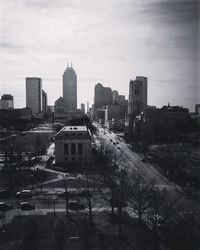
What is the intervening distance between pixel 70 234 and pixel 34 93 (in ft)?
573

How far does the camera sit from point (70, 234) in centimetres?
1595

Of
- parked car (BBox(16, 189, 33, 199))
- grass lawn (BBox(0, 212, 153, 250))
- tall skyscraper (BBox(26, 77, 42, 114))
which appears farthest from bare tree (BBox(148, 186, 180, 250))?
tall skyscraper (BBox(26, 77, 42, 114))

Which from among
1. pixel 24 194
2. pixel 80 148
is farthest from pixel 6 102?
pixel 24 194

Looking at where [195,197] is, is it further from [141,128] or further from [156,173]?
[141,128]

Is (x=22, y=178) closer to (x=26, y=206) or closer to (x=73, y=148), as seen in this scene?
(x=26, y=206)

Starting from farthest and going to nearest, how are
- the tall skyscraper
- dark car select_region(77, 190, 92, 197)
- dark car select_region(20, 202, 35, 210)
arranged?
1. the tall skyscraper
2. dark car select_region(20, 202, 35, 210)
3. dark car select_region(77, 190, 92, 197)

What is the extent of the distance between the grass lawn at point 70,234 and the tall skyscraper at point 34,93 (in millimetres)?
170163

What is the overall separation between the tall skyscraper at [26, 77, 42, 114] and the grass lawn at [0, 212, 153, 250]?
17016cm

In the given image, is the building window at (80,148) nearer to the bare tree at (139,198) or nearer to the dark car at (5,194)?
the dark car at (5,194)

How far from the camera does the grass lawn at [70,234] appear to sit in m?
14.6

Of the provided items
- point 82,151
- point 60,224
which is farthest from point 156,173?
point 60,224

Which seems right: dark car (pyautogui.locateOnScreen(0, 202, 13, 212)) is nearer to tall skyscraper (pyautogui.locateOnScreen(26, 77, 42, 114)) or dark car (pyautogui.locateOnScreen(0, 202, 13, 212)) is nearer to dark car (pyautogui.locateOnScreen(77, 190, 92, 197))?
dark car (pyautogui.locateOnScreen(77, 190, 92, 197))

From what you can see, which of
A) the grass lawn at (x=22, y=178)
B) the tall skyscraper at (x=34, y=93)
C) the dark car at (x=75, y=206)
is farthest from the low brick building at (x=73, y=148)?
the tall skyscraper at (x=34, y=93)

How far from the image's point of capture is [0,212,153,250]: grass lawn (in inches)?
575
